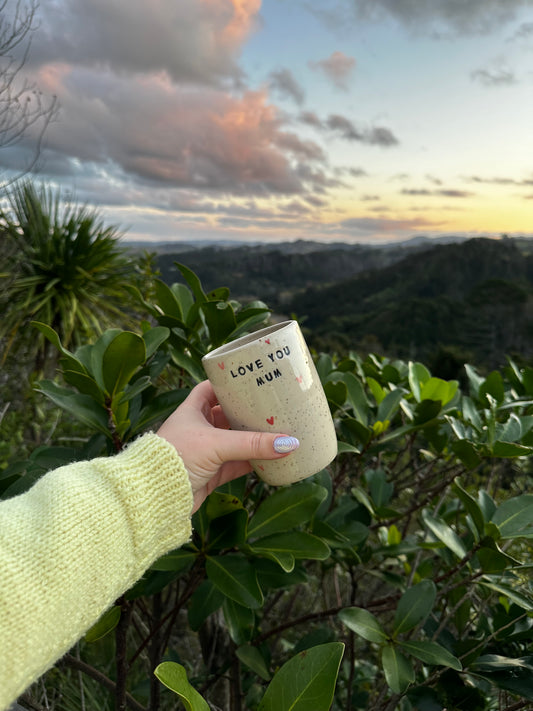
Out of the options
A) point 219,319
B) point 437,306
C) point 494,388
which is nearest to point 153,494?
point 219,319

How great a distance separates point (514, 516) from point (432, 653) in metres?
0.26

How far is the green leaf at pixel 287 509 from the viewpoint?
0.80 m

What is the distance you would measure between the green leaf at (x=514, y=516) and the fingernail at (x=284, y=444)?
41cm

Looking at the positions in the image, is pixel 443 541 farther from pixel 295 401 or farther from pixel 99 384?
pixel 99 384

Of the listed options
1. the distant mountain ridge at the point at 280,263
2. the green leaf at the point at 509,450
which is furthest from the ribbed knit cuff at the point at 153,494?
the distant mountain ridge at the point at 280,263

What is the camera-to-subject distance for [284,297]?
139 feet

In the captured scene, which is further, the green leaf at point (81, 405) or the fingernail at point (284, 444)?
the green leaf at point (81, 405)

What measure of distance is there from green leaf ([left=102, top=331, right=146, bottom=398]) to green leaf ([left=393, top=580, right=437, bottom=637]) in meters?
0.62

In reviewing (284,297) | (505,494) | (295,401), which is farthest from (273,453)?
(284,297)

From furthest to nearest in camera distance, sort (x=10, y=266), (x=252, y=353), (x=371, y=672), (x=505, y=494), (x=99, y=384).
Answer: (x=10, y=266) → (x=505, y=494) → (x=371, y=672) → (x=99, y=384) → (x=252, y=353)

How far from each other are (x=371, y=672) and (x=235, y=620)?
0.96 meters

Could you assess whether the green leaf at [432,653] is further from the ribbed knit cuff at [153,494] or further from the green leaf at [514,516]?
the ribbed knit cuff at [153,494]

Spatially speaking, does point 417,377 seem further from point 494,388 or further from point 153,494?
point 153,494

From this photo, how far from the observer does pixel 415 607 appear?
2.78ft
